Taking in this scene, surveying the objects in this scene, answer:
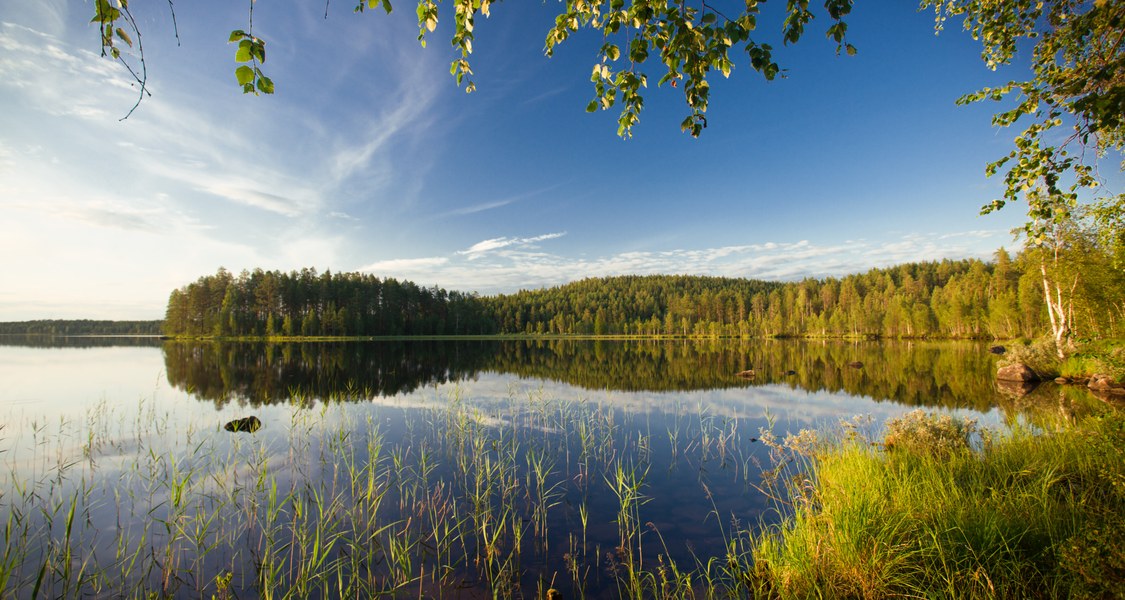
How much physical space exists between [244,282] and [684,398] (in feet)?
371

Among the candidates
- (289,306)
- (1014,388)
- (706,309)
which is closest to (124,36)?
(1014,388)

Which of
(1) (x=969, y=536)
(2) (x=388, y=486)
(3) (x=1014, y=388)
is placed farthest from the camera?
(3) (x=1014, y=388)

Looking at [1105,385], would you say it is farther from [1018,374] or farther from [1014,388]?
[1018,374]

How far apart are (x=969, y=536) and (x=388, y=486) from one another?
9.36m

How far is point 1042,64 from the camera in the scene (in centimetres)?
563

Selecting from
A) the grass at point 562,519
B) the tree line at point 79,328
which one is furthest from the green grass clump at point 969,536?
the tree line at point 79,328

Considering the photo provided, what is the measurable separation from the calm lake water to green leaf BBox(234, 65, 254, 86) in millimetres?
5142

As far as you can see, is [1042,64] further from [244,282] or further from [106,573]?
[244,282]

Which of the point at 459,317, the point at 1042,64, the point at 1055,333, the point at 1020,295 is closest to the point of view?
the point at 1042,64

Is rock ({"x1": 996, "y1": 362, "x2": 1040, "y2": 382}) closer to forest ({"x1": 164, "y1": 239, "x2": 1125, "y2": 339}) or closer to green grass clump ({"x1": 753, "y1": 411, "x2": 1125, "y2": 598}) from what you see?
forest ({"x1": 164, "y1": 239, "x2": 1125, "y2": 339})

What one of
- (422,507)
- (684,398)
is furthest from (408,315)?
(422,507)

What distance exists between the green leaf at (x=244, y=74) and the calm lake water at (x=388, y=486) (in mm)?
5142

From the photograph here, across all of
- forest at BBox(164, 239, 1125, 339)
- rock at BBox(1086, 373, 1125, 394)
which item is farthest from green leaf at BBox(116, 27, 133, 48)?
forest at BBox(164, 239, 1125, 339)

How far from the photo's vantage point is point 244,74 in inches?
101
